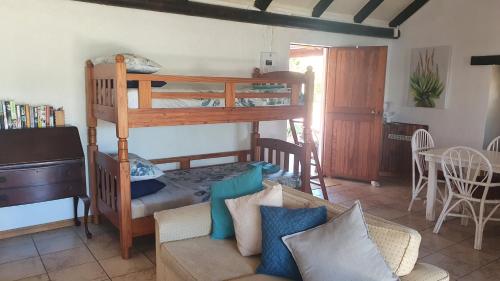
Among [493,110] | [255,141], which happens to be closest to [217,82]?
[255,141]

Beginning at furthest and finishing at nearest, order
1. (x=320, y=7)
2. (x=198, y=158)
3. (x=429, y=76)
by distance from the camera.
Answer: (x=429, y=76)
(x=320, y=7)
(x=198, y=158)

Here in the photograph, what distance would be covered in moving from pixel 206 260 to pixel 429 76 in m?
4.67

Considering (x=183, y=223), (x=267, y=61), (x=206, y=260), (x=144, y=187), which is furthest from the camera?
(x=267, y=61)

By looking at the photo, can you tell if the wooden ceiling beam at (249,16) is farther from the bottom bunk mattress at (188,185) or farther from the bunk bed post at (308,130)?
the bottom bunk mattress at (188,185)

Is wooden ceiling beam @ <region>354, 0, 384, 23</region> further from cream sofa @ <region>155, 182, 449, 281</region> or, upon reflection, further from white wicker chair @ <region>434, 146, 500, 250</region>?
cream sofa @ <region>155, 182, 449, 281</region>

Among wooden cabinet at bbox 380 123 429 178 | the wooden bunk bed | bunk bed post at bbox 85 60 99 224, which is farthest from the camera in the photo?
wooden cabinet at bbox 380 123 429 178

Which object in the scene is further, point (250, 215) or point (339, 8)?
point (339, 8)

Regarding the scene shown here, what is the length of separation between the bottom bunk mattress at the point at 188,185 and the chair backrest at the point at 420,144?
48.8 inches

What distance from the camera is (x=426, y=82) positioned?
548 cm

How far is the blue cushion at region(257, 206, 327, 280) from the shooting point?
187 centimetres

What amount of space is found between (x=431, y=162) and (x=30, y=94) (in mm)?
3726

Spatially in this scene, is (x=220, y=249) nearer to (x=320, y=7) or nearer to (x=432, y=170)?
(x=432, y=170)

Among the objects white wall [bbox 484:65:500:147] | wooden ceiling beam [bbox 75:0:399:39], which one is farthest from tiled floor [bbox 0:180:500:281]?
wooden ceiling beam [bbox 75:0:399:39]

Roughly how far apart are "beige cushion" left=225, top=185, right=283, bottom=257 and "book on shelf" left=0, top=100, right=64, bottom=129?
6.65 feet
